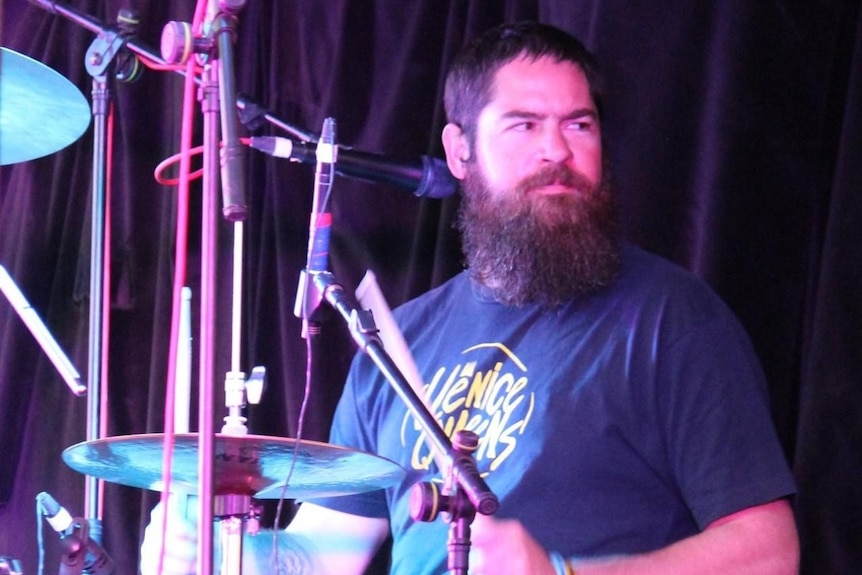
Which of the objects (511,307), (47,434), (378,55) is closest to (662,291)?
(511,307)

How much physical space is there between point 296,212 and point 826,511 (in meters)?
1.22

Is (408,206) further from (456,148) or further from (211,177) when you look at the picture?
(211,177)

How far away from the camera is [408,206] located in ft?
7.53

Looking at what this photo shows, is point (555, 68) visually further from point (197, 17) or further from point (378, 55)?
point (197, 17)

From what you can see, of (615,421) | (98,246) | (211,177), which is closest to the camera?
(211,177)

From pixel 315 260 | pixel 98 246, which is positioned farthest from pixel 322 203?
pixel 98 246

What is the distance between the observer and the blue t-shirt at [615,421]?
1.47 m

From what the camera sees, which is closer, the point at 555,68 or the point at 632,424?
the point at 632,424

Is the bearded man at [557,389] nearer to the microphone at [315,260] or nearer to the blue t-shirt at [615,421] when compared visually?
the blue t-shirt at [615,421]

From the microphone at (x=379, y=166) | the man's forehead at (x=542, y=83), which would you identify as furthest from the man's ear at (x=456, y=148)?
the microphone at (x=379, y=166)

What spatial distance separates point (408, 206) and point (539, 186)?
526mm

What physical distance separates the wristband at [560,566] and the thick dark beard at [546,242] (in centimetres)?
49

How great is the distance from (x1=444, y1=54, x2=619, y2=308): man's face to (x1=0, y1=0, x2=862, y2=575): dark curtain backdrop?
153 mm

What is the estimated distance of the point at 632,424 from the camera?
5.11 feet
